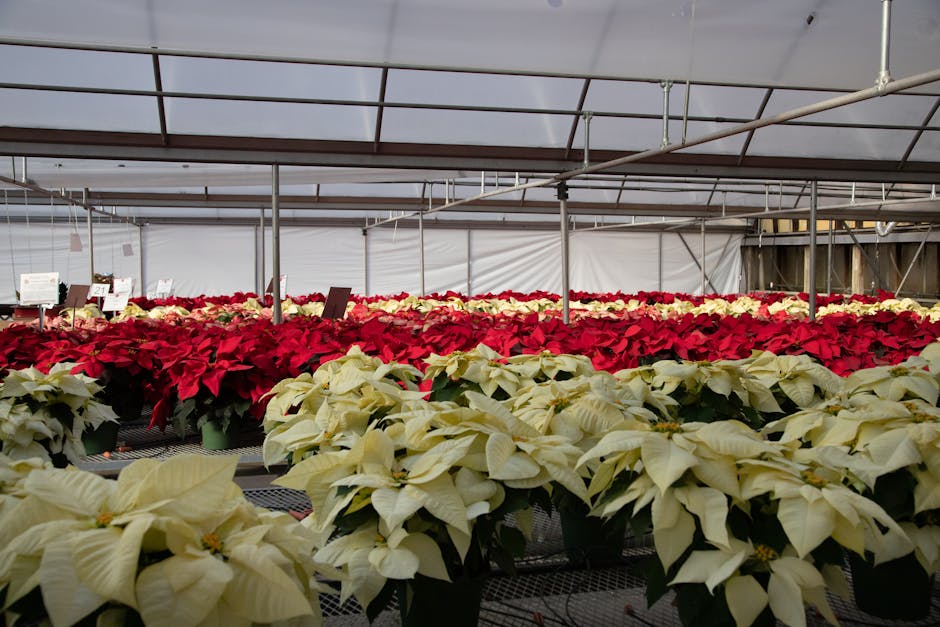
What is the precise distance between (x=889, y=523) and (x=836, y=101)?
1.75 meters

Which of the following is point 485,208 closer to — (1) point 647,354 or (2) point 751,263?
(1) point 647,354

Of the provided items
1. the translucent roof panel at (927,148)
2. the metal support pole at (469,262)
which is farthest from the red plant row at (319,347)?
the metal support pole at (469,262)

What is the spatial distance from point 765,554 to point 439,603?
1.67 ft

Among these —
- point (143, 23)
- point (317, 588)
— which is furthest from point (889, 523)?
point (143, 23)

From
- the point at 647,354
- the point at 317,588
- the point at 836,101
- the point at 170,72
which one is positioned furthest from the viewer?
the point at 170,72

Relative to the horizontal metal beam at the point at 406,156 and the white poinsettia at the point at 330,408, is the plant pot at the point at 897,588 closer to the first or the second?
the white poinsettia at the point at 330,408

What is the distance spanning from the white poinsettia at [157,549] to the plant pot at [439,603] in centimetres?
30

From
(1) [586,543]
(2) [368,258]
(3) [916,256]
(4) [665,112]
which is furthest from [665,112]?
(2) [368,258]

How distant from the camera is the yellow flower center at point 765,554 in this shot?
108 cm

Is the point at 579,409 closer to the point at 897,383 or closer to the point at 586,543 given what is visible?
the point at 586,543

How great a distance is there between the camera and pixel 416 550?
3.58 feet

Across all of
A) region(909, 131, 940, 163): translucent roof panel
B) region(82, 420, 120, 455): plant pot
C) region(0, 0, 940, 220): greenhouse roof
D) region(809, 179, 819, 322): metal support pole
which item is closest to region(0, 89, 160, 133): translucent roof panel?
region(0, 0, 940, 220): greenhouse roof

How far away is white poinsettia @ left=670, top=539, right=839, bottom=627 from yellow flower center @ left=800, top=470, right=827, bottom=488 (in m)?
0.12

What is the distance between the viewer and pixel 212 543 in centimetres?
86
